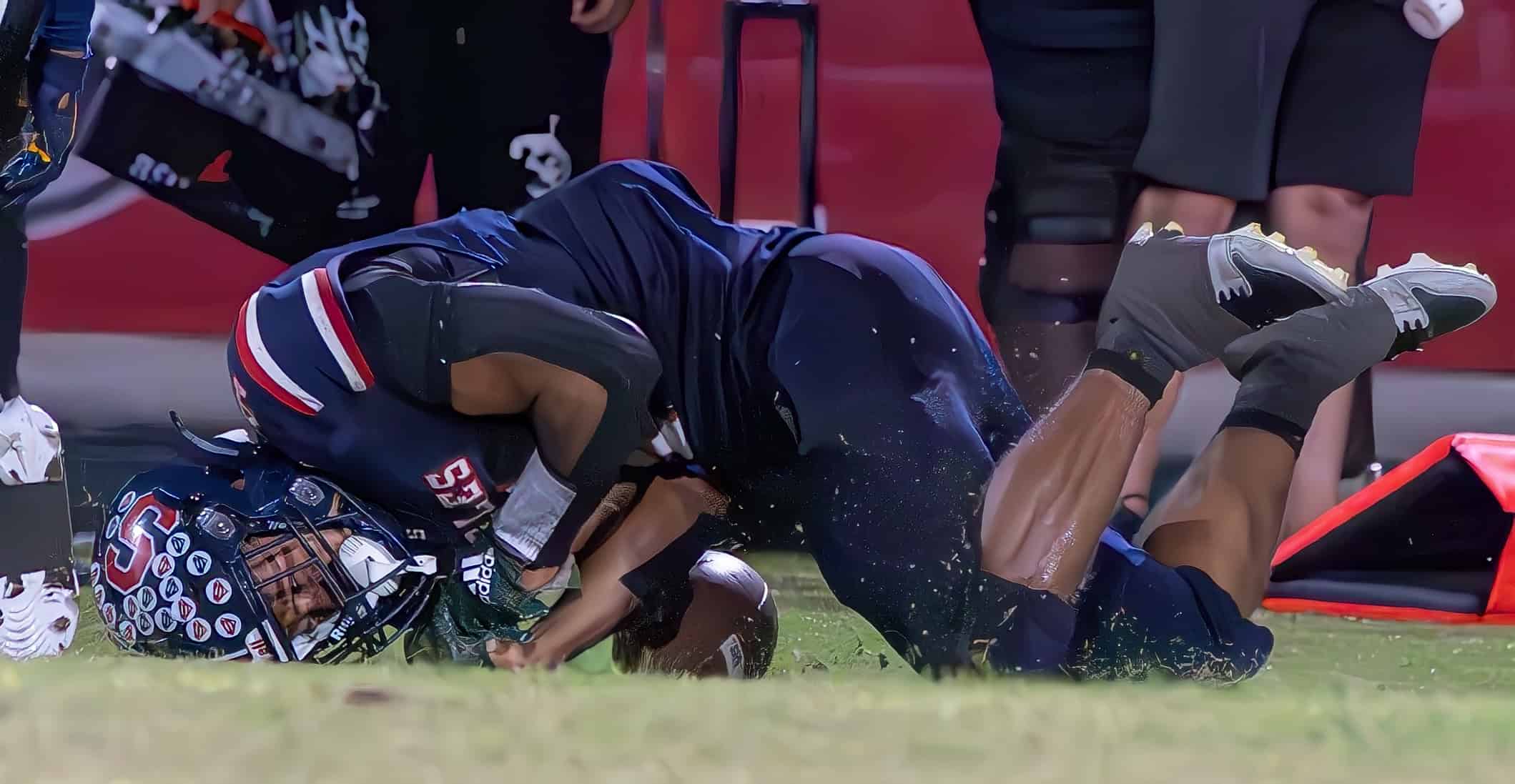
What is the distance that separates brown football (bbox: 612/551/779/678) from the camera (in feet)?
6.65

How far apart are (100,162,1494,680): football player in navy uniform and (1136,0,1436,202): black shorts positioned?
116 millimetres

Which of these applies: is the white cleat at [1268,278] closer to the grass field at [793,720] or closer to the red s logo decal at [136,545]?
the grass field at [793,720]

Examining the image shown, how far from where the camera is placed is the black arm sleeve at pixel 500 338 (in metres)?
1.92

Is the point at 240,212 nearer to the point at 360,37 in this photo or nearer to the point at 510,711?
the point at 360,37

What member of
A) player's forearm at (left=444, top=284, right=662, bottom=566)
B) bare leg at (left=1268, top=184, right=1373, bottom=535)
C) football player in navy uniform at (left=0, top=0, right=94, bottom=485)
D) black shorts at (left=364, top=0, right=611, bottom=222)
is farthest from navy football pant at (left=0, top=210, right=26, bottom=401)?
bare leg at (left=1268, top=184, right=1373, bottom=535)

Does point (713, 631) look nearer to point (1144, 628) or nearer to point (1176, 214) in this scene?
point (1144, 628)

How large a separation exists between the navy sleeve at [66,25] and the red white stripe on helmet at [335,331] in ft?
1.73

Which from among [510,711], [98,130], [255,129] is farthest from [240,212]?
[510,711]

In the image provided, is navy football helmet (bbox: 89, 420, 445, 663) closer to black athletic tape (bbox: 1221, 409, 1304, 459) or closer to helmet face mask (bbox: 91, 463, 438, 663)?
helmet face mask (bbox: 91, 463, 438, 663)

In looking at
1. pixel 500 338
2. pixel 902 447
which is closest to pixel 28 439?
pixel 500 338

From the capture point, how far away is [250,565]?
1937 millimetres

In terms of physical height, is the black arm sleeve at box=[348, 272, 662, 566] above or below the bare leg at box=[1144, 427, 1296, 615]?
above

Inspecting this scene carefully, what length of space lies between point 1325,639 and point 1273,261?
0.57 meters

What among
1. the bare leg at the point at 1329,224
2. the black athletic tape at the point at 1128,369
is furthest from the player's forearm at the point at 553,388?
the bare leg at the point at 1329,224
